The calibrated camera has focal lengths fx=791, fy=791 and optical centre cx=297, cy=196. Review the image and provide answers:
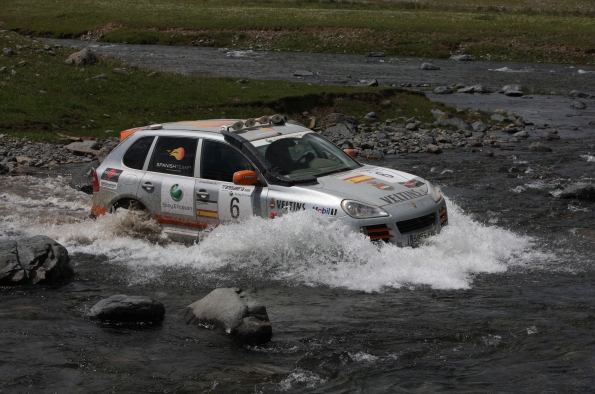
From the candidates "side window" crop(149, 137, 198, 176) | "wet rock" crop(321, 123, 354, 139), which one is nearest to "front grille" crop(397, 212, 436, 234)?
"side window" crop(149, 137, 198, 176)

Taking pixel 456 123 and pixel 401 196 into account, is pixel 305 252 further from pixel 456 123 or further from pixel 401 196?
pixel 456 123

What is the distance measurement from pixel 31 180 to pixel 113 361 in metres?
10.9

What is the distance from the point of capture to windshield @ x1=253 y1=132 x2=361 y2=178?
1064 centimetres

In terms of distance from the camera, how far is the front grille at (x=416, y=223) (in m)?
9.77

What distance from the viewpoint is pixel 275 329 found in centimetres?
816

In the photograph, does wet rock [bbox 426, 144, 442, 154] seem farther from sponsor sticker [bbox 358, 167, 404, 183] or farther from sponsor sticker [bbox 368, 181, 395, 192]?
sponsor sticker [bbox 368, 181, 395, 192]

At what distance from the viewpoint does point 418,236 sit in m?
9.96

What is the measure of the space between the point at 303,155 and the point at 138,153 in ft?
8.18

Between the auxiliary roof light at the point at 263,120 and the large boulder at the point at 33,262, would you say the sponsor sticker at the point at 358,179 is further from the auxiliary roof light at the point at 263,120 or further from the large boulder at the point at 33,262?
the large boulder at the point at 33,262

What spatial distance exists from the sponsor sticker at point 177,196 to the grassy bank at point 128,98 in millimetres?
10899

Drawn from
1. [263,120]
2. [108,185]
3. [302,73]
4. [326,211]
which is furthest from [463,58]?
[326,211]

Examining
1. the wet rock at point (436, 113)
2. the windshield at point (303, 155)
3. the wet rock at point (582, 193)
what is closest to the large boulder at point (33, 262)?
the windshield at point (303, 155)

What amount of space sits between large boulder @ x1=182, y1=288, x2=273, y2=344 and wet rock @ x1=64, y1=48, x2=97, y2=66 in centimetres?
2095

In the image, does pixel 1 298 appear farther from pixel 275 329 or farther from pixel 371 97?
pixel 371 97
